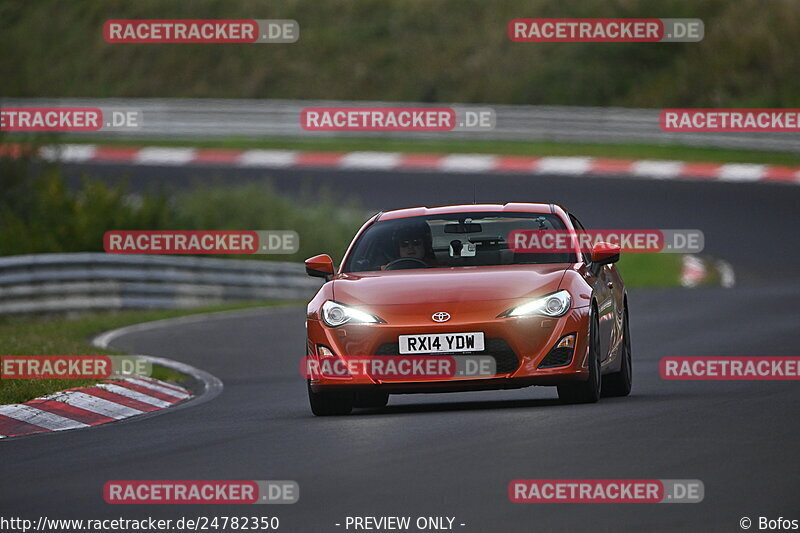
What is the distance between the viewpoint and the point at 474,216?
12484mm

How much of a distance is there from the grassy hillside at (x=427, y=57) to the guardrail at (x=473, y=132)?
105 inches

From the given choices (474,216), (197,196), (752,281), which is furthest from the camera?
(197,196)

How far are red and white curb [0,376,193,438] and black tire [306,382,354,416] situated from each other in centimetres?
163

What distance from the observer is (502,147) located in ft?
137

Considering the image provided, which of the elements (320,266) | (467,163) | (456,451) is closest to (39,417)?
(320,266)

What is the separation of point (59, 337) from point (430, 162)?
67.4 feet

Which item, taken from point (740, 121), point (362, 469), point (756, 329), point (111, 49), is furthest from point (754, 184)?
point (362, 469)

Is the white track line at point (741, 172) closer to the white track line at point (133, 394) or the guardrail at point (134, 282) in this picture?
the guardrail at point (134, 282)

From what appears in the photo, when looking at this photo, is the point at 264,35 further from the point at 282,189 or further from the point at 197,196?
the point at 197,196

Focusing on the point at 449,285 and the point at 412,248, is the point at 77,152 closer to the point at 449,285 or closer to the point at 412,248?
the point at 412,248

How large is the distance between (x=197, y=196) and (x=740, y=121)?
14.6 meters

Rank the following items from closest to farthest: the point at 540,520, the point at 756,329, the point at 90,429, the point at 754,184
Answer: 1. the point at 540,520
2. the point at 90,429
3. the point at 756,329
4. the point at 754,184

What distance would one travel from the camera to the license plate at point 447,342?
11.0 m


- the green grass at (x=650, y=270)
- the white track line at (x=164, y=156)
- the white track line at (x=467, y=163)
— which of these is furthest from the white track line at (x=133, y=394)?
the white track line at (x=164, y=156)
